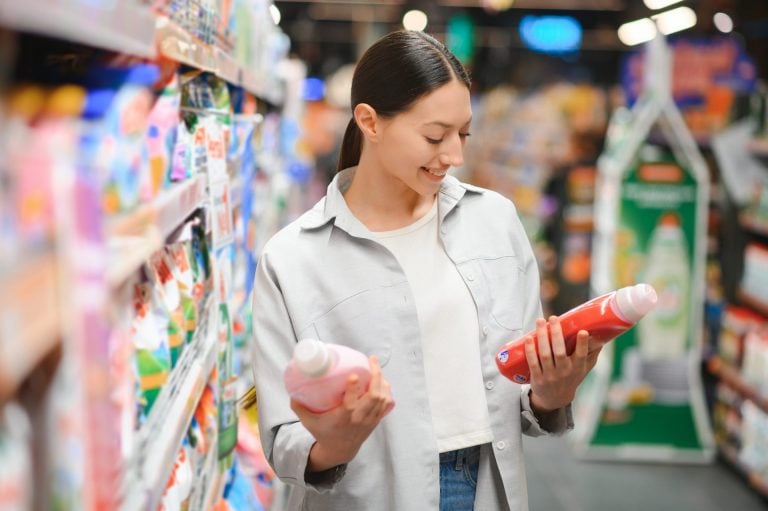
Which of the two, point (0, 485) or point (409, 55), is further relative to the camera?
point (409, 55)

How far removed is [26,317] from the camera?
2.03 feet

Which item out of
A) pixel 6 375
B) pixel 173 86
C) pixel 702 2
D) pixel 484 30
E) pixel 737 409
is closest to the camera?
pixel 6 375

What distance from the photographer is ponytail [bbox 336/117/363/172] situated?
1928 millimetres

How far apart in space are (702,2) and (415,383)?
10.9 m

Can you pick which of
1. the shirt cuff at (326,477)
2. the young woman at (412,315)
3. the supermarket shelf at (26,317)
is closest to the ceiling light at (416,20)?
the young woman at (412,315)

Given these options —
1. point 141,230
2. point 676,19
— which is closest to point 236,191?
point 141,230

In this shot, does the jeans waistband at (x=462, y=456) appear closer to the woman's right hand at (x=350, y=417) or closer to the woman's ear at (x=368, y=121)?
the woman's right hand at (x=350, y=417)

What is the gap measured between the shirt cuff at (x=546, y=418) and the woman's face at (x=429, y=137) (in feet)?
1.58

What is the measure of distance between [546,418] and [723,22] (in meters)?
10.5

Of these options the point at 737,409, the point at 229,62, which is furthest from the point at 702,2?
the point at 229,62

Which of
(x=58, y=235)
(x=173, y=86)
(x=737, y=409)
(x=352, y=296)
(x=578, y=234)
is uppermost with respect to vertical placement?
(x=173, y=86)

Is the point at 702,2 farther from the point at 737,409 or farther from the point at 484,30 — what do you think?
the point at 484,30

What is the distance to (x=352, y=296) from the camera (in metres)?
1.69

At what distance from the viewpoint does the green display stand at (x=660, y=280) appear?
5.29m
